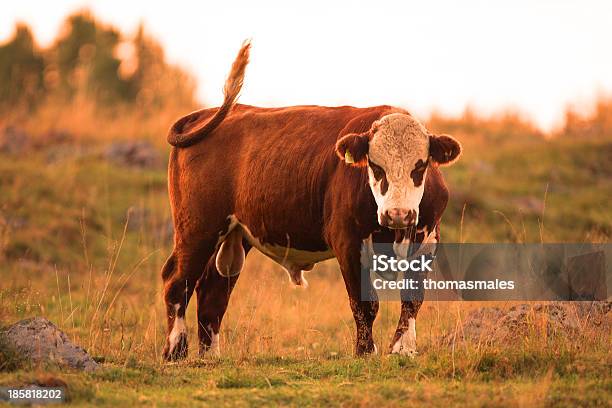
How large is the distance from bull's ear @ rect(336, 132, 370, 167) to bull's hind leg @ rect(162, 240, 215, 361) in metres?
2.12

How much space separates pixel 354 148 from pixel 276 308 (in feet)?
12.9

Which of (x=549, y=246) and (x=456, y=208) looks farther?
(x=456, y=208)

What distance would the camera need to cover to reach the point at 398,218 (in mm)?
7855

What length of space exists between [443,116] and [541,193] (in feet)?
19.1

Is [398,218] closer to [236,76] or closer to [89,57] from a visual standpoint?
[236,76]

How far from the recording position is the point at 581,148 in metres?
21.2

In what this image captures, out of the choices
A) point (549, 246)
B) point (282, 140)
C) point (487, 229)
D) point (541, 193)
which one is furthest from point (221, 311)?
point (541, 193)

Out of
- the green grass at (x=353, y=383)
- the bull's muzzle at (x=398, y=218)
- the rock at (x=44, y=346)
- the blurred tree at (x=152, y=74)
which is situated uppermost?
the blurred tree at (x=152, y=74)

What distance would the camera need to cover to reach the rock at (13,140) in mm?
20516

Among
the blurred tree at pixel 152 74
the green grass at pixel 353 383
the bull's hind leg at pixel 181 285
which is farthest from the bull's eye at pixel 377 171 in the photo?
the blurred tree at pixel 152 74

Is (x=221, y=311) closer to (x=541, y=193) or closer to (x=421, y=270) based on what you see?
(x=421, y=270)

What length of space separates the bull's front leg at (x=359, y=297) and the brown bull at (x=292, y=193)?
1 centimetres

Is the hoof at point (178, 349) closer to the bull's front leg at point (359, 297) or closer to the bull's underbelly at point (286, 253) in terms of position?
the bull's underbelly at point (286, 253)

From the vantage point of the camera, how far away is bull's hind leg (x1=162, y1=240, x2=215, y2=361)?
9.88m
